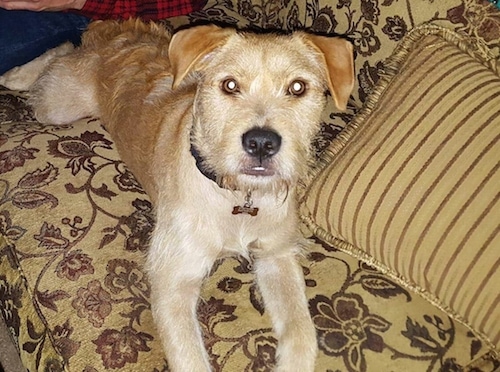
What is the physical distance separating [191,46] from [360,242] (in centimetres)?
97

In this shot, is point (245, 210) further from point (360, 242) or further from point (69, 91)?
point (69, 91)

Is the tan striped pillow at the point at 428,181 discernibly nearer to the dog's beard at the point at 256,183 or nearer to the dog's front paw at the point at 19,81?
the dog's beard at the point at 256,183

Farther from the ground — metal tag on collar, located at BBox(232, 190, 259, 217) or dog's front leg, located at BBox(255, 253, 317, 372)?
metal tag on collar, located at BBox(232, 190, 259, 217)

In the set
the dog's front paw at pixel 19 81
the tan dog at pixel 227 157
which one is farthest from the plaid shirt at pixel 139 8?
the tan dog at pixel 227 157

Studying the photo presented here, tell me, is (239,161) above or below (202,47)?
below

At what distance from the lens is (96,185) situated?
106 inches

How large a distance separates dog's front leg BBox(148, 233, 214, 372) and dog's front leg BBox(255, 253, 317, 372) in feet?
0.82

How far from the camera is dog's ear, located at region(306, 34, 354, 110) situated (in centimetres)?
225

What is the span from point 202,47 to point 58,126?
1175 millimetres

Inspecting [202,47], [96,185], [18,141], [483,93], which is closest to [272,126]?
[202,47]

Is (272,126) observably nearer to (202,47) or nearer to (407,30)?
(202,47)

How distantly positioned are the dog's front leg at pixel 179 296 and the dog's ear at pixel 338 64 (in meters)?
0.80

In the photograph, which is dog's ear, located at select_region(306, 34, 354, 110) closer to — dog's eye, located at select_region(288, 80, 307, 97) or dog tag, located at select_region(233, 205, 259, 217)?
dog's eye, located at select_region(288, 80, 307, 97)

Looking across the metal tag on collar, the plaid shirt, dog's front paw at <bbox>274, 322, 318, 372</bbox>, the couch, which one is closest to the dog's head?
the metal tag on collar
